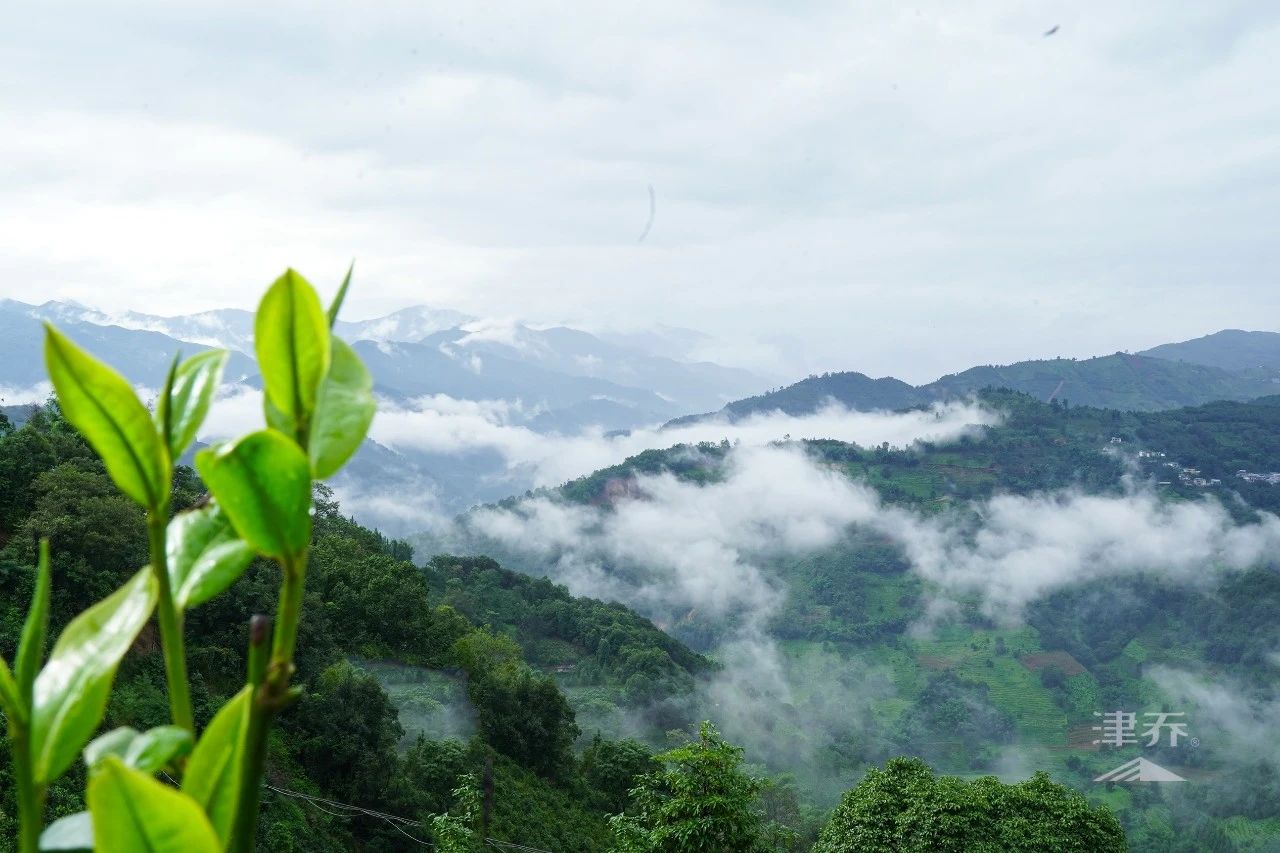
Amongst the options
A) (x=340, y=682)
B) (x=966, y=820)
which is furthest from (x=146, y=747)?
(x=340, y=682)

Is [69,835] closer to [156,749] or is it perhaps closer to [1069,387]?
[156,749]

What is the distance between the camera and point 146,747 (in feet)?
1.99

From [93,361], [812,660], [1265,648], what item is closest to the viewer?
[93,361]

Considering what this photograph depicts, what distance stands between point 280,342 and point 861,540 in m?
114

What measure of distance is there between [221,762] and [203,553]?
6.7 inches

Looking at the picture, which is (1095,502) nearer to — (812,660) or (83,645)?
(812,660)

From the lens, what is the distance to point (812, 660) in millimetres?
85812

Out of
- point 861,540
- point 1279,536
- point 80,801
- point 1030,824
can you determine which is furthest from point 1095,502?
point 80,801

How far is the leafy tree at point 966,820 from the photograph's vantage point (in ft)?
38.7

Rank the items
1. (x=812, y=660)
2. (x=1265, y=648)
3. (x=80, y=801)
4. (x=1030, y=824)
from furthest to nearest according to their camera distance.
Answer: (x=812, y=660)
(x=1265, y=648)
(x=1030, y=824)
(x=80, y=801)

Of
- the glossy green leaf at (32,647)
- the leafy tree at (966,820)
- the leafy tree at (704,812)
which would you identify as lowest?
the leafy tree at (966,820)

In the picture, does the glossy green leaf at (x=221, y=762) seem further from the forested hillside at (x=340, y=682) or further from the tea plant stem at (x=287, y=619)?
the forested hillside at (x=340, y=682)

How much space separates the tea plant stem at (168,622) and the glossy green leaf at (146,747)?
13 mm

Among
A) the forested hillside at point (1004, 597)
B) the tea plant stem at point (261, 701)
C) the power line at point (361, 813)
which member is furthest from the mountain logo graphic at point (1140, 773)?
the tea plant stem at point (261, 701)
